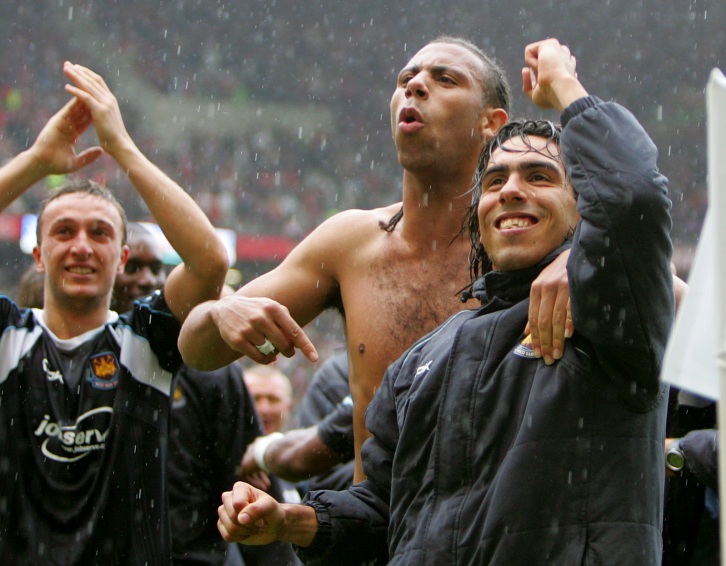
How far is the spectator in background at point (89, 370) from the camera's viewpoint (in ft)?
10.4

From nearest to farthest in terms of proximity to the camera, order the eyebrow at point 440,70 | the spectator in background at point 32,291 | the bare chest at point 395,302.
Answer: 1. the bare chest at point 395,302
2. the eyebrow at point 440,70
3. the spectator in background at point 32,291

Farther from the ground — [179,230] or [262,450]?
[179,230]

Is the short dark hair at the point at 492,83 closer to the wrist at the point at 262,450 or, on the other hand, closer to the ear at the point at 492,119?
the ear at the point at 492,119

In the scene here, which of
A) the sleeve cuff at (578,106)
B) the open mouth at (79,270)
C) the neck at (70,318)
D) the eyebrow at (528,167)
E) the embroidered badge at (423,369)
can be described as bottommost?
the embroidered badge at (423,369)

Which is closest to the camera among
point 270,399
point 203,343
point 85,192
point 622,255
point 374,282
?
point 622,255

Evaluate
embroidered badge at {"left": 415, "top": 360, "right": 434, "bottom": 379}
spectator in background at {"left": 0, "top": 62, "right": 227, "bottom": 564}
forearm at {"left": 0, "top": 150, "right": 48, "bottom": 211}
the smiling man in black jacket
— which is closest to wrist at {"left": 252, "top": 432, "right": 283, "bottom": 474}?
spectator in background at {"left": 0, "top": 62, "right": 227, "bottom": 564}

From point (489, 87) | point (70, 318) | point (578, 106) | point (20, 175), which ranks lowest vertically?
point (70, 318)

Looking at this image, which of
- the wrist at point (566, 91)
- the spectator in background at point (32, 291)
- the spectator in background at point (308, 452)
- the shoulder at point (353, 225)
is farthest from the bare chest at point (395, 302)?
the spectator in background at point (32, 291)

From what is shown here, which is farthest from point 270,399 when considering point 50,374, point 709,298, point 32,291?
point 709,298

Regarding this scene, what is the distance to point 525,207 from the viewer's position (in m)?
2.21

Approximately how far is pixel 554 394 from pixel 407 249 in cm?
128

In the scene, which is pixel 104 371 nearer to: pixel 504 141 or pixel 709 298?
pixel 504 141

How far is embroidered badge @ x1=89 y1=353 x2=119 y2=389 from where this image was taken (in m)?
3.35

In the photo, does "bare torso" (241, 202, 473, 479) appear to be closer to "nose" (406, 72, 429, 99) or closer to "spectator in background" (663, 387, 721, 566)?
"nose" (406, 72, 429, 99)
